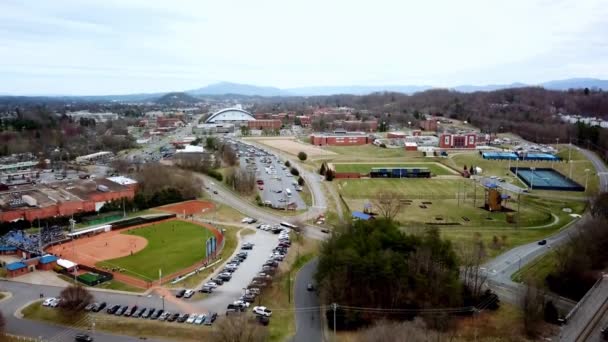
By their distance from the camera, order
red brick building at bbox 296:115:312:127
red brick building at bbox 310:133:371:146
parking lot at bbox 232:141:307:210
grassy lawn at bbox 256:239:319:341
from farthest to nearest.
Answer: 1. red brick building at bbox 296:115:312:127
2. red brick building at bbox 310:133:371:146
3. parking lot at bbox 232:141:307:210
4. grassy lawn at bbox 256:239:319:341

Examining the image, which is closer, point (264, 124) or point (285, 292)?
point (285, 292)

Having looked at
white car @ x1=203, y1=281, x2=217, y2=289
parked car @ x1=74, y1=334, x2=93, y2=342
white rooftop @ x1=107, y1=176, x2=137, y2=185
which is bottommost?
parked car @ x1=74, y1=334, x2=93, y2=342

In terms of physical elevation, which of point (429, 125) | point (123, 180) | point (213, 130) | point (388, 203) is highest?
point (429, 125)

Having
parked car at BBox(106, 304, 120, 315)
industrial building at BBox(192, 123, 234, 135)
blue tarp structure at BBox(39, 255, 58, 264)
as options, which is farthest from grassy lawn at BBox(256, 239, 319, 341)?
industrial building at BBox(192, 123, 234, 135)

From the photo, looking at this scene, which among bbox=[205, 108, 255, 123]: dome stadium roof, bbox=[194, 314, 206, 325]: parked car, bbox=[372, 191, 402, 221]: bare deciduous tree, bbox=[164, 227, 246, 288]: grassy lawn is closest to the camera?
bbox=[194, 314, 206, 325]: parked car

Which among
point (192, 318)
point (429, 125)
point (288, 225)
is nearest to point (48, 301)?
point (192, 318)

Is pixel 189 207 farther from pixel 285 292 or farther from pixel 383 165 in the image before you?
pixel 383 165

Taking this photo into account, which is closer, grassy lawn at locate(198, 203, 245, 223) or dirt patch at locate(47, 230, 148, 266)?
dirt patch at locate(47, 230, 148, 266)

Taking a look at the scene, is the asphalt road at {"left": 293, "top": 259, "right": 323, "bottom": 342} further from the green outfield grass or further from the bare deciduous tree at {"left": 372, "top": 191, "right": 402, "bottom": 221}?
the green outfield grass
